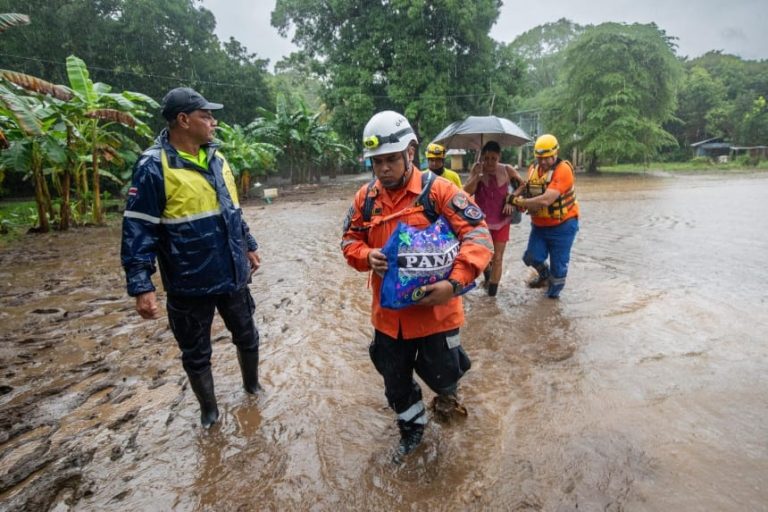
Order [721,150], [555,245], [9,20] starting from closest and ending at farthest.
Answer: [555,245], [9,20], [721,150]

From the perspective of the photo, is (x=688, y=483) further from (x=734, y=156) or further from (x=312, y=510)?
(x=734, y=156)

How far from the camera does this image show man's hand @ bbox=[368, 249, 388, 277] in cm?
223

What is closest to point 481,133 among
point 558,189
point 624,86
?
point 558,189

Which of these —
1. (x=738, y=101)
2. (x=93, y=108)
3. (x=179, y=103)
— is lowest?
(x=179, y=103)

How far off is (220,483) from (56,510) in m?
0.82

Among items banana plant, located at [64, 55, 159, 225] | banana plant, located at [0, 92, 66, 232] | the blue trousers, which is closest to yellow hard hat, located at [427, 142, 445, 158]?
the blue trousers

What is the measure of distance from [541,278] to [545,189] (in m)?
1.36

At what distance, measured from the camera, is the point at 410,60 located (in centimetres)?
2358

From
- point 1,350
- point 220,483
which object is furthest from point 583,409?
point 1,350

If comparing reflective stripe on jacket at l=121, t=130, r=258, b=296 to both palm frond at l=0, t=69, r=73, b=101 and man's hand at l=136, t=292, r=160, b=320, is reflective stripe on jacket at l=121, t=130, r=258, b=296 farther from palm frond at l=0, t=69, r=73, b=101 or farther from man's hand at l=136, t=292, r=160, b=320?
palm frond at l=0, t=69, r=73, b=101

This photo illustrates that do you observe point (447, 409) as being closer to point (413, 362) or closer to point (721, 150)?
point (413, 362)

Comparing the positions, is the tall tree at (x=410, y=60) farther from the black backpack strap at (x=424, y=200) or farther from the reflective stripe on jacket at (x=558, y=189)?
the black backpack strap at (x=424, y=200)

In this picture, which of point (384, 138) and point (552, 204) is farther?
point (552, 204)

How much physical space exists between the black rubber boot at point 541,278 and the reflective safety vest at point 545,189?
0.83m
